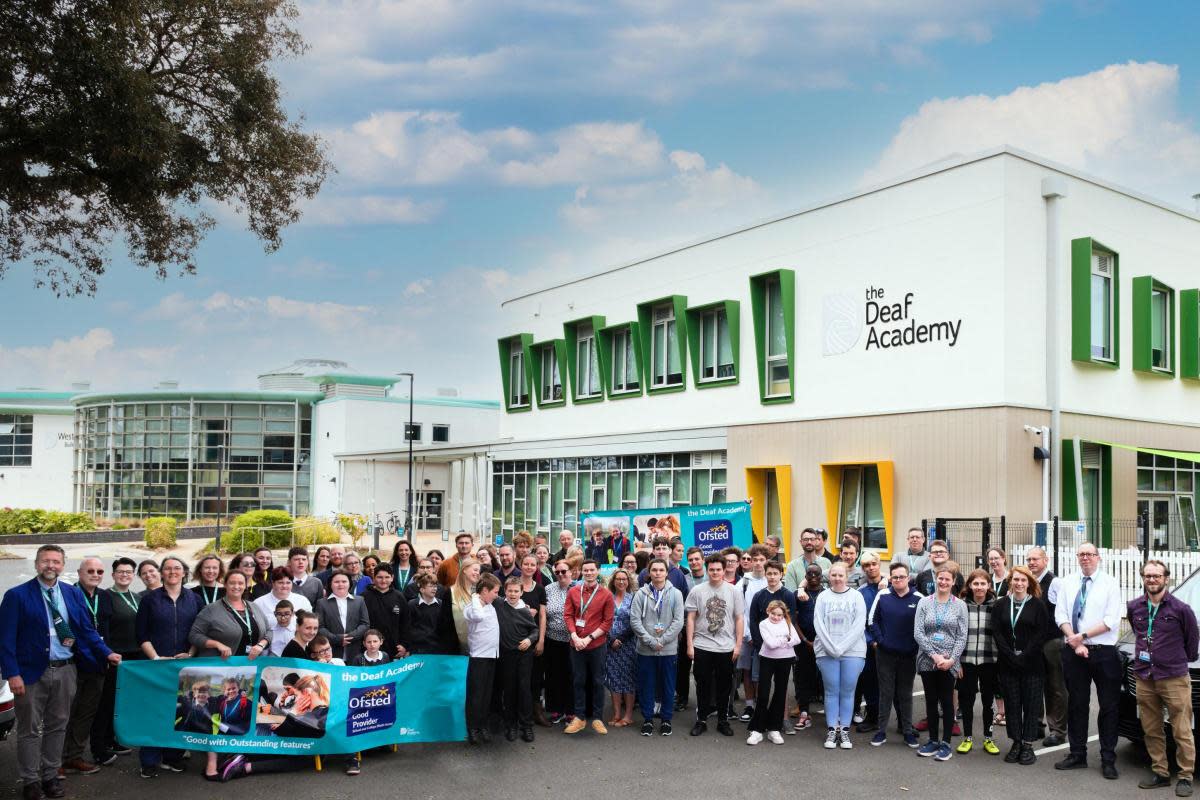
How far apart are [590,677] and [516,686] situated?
898mm

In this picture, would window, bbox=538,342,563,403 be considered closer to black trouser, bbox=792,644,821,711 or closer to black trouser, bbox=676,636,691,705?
black trouser, bbox=676,636,691,705

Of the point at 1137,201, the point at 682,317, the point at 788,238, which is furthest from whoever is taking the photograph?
the point at 682,317

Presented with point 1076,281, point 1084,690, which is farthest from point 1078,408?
point 1084,690

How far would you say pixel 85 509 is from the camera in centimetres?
6003

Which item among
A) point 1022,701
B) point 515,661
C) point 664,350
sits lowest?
point 1022,701

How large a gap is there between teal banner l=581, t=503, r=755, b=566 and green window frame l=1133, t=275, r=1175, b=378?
33.4 ft

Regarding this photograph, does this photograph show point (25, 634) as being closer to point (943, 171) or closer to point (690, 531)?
point (690, 531)

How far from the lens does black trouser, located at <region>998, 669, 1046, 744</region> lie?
9570mm

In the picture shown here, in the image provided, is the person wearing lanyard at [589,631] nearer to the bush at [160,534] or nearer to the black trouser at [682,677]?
the black trouser at [682,677]

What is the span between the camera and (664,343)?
2842cm

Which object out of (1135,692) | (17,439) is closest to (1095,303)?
(1135,692)

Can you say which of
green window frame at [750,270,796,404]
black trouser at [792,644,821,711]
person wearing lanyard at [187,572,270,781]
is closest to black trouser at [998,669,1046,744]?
black trouser at [792,644,821,711]

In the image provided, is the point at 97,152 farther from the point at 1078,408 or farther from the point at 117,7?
the point at 1078,408

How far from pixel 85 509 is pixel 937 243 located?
5376 cm
